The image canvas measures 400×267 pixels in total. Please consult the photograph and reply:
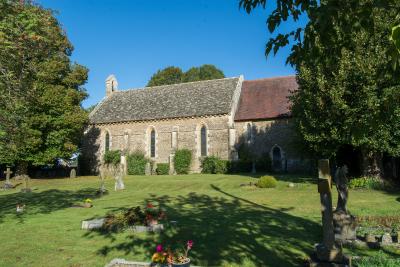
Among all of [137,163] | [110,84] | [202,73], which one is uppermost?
[202,73]

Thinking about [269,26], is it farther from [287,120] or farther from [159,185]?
[287,120]

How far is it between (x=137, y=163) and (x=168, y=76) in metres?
29.1

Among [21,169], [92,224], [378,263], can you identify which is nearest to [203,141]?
[21,169]

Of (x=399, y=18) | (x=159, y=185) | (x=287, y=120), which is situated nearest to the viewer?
(x=399, y=18)

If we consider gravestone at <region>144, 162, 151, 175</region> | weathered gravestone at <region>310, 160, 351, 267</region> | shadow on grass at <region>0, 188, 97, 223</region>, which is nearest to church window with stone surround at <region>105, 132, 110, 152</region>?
gravestone at <region>144, 162, 151, 175</region>

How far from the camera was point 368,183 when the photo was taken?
22359 mm

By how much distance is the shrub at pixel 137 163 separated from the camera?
129 ft

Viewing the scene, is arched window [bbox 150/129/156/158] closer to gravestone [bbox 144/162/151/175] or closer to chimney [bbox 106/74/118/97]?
gravestone [bbox 144/162/151/175]

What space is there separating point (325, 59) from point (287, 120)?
98.2 feet

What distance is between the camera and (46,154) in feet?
115

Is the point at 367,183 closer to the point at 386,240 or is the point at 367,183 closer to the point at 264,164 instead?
the point at 264,164

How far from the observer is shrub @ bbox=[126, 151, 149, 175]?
129 ft

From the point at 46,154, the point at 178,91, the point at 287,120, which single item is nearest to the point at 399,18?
the point at 287,120

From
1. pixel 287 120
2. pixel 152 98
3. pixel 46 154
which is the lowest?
pixel 46 154
